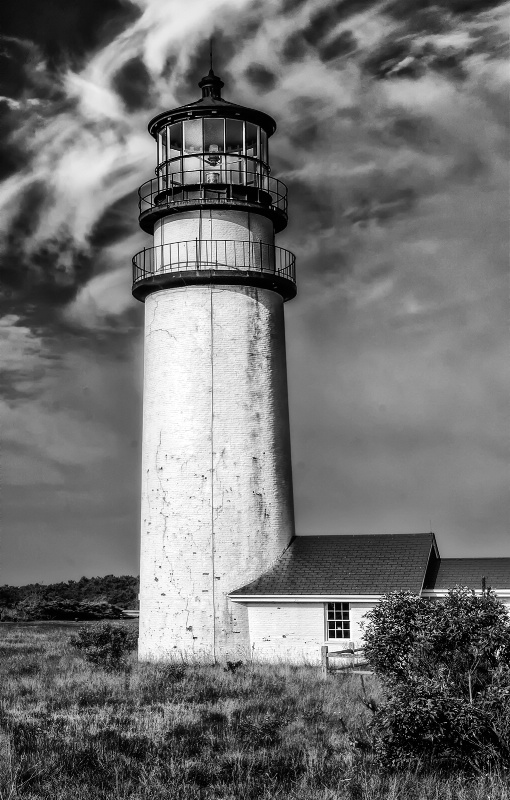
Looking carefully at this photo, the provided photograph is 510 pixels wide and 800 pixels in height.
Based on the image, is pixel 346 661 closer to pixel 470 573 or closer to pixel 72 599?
pixel 470 573

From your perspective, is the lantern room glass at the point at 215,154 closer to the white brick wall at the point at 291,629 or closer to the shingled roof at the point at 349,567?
the shingled roof at the point at 349,567

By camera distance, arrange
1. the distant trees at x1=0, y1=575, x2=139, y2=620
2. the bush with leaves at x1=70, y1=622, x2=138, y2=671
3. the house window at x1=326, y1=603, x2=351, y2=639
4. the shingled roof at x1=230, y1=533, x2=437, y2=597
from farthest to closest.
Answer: the distant trees at x1=0, y1=575, x2=139, y2=620, the house window at x1=326, y1=603, x2=351, y2=639, the shingled roof at x1=230, y1=533, x2=437, y2=597, the bush with leaves at x1=70, y1=622, x2=138, y2=671

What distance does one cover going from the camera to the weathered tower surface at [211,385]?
25.1 meters

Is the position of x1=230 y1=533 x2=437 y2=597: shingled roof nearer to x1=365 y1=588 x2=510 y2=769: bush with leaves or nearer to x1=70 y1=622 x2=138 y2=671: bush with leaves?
x1=70 y1=622 x2=138 y2=671: bush with leaves

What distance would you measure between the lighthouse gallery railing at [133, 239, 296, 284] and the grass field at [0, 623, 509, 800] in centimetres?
1016

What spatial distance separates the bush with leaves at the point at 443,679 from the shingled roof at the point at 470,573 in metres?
10.6

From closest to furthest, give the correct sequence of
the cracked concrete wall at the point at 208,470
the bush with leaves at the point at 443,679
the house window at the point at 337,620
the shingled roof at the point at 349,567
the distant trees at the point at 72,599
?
1. the bush with leaves at the point at 443,679
2. the shingled roof at the point at 349,567
3. the house window at the point at 337,620
4. the cracked concrete wall at the point at 208,470
5. the distant trees at the point at 72,599

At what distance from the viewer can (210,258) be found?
26047 mm

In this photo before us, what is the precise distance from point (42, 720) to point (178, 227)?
14.5 metres

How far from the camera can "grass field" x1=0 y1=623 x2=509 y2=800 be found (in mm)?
11188

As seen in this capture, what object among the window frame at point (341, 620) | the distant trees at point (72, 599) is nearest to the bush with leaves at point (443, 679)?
the window frame at point (341, 620)

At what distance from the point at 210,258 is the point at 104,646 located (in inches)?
392

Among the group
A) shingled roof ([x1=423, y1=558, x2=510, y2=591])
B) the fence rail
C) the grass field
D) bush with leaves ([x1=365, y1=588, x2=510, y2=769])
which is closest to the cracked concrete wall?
the grass field

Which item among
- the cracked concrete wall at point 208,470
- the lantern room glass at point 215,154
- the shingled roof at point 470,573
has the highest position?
the lantern room glass at point 215,154
